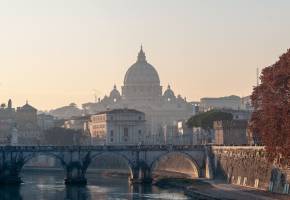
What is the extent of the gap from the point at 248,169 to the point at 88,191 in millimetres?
16799

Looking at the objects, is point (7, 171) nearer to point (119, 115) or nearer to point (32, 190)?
point (32, 190)

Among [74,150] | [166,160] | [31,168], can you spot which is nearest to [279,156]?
[74,150]

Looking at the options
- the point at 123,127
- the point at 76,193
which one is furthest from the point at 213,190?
the point at 123,127

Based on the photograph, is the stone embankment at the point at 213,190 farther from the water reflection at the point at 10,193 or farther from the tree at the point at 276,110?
the water reflection at the point at 10,193

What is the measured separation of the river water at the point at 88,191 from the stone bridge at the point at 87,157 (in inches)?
76.7

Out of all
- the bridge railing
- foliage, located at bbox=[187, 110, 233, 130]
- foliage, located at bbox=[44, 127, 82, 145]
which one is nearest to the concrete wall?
the bridge railing

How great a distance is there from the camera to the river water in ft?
284

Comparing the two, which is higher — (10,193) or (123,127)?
(123,127)

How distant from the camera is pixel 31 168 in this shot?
148625mm

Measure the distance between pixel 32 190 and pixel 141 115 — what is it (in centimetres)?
8234

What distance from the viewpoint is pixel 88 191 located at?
3720 inches

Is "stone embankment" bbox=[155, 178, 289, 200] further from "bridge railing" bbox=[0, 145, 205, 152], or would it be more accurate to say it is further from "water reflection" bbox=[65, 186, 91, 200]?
"water reflection" bbox=[65, 186, 91, 200]

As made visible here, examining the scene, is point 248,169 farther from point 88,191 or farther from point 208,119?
point 208,119

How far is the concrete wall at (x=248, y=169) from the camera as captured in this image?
82.0 m
